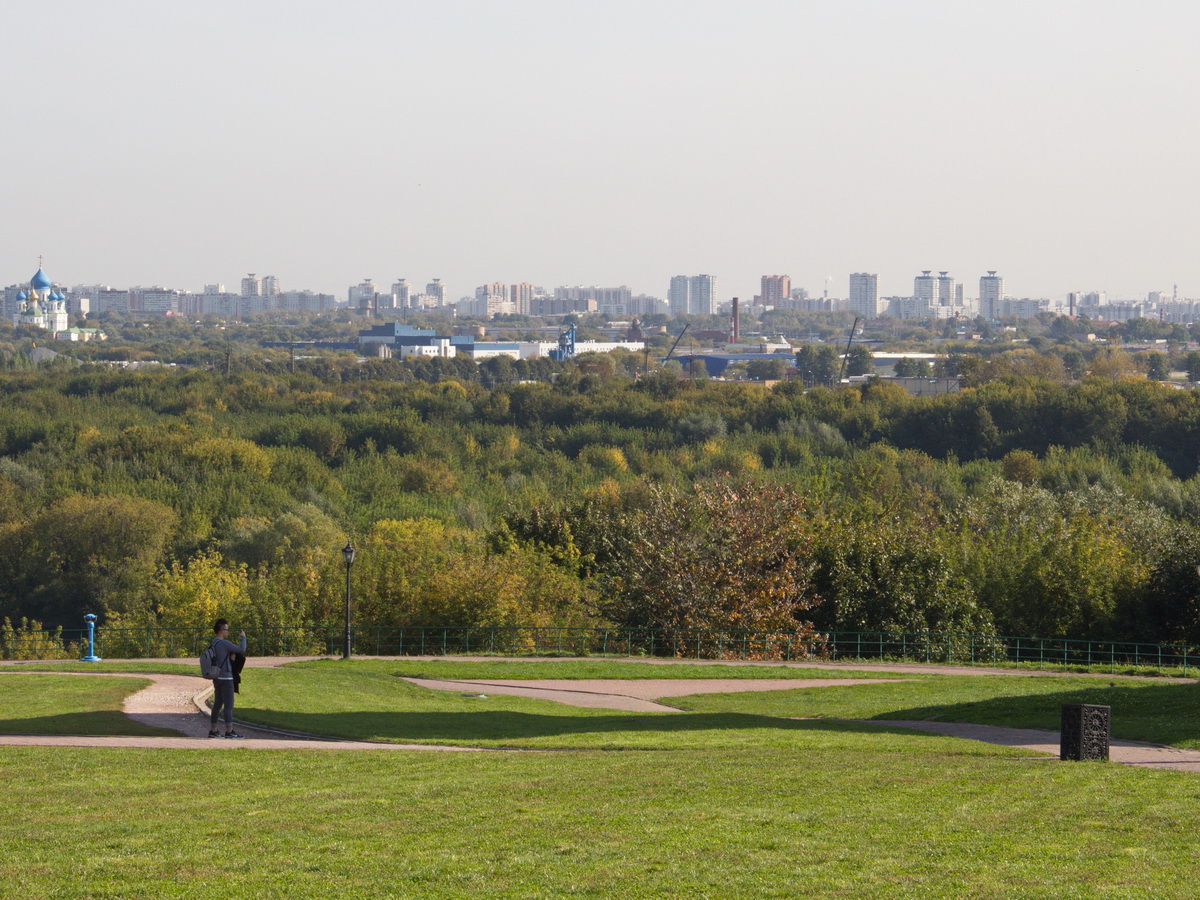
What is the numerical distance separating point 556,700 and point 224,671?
34.4ft

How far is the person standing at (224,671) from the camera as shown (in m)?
20.3

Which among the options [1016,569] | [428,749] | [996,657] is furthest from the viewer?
[1016,569]

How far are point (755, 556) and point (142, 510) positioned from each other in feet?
146

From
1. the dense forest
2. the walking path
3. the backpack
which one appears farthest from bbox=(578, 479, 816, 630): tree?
the backpack

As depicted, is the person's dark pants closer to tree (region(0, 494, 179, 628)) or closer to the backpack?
the backpack

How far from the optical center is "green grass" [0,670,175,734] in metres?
22.4

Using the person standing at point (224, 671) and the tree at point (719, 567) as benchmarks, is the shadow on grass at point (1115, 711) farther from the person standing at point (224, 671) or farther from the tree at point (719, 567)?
the tree at point (719, 567)

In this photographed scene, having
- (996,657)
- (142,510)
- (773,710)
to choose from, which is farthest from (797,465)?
(773,710)

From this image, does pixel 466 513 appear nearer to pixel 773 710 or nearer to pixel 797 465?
pixel 797 465

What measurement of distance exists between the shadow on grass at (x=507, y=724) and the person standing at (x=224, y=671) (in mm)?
1941


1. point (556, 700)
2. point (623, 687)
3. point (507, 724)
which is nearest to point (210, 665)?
point (507, 724)

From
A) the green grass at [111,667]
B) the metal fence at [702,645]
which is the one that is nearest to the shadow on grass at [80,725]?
the green grass at [111,667]

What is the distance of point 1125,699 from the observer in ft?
90.2

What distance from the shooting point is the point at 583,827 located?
1358cm
